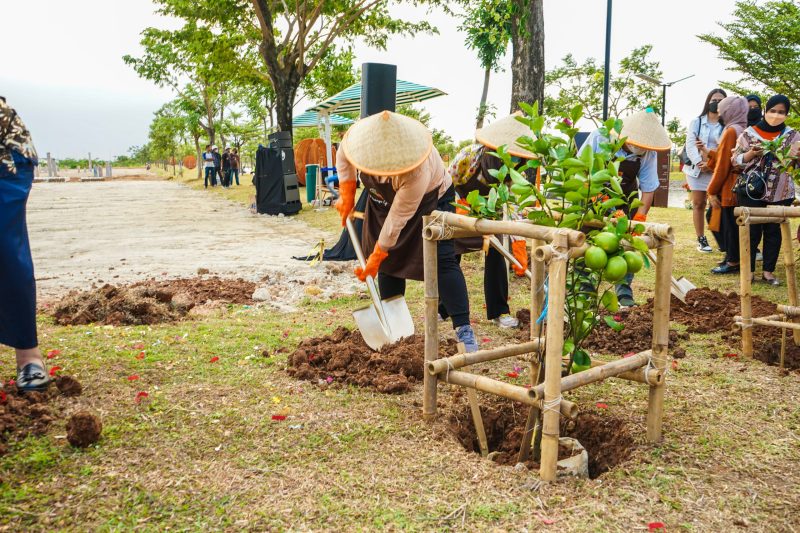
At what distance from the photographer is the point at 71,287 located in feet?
21.1

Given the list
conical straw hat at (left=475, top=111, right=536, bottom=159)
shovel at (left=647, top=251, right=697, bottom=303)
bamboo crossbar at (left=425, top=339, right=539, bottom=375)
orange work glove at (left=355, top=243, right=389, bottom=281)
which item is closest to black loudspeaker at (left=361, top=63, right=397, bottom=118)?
conical straw hat at (left=475, top=111, right=536, bottom=159)

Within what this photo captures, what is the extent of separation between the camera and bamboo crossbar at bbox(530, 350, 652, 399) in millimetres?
2463

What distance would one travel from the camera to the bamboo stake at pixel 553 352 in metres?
2.24

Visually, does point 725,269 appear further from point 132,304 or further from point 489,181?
point 132,304

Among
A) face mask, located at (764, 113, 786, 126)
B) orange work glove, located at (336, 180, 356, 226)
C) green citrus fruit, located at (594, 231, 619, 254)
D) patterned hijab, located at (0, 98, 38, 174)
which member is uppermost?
face mask, located at (764, 113, 786, 126)

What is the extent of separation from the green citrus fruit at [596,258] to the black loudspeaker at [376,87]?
3.41m

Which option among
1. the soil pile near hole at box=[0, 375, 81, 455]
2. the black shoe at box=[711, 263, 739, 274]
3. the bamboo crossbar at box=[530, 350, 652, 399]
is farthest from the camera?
the black shoe at box=[711, 263, 739, 274]

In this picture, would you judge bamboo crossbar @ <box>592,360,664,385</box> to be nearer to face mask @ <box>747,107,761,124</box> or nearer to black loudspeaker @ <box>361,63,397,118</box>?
black loudspeaker @ <box>361,63,397,118</box>

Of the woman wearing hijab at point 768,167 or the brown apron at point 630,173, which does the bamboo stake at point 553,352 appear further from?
the woman wearing hijab at point 768,167

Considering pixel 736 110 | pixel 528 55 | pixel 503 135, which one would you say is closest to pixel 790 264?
pixel 503 135

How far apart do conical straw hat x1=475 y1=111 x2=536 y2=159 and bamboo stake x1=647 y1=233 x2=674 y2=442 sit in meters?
2.05

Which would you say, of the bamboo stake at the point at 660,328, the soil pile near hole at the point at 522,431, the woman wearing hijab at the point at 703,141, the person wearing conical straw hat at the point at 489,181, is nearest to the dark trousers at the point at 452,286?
the soil pile near hole at the point at 522,431

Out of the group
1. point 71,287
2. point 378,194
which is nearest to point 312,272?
point 71,287

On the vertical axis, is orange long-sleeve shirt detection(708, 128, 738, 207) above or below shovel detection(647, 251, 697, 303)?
above
